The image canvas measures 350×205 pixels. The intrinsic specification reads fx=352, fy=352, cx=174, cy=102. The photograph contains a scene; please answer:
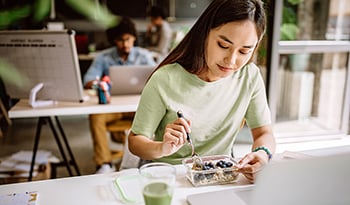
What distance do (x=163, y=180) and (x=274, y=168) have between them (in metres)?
0.27

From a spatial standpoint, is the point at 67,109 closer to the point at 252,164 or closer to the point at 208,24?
the point at 208,24

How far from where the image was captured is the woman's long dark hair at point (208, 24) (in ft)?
3.74

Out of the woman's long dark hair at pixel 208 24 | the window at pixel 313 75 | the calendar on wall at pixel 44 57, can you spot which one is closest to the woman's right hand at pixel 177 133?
the woman's long dark hair at pixel 208 24

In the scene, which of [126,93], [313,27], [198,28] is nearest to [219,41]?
[198,28]

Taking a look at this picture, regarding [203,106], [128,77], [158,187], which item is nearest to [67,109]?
[128,77]

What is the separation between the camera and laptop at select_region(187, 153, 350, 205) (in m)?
0.63

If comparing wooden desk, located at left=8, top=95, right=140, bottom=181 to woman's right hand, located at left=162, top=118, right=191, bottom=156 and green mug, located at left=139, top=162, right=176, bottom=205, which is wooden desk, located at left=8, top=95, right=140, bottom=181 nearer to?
woman's right hand, located at left=162, top=118, right=191, bottom=156

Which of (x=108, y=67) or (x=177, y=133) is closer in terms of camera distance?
(x=177, y=133)

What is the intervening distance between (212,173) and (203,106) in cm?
35

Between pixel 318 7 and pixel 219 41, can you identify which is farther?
pixel 318 7

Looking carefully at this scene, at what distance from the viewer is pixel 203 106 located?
130cm

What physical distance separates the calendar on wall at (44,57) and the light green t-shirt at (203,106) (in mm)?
845

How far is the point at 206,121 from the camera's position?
130 centimetres

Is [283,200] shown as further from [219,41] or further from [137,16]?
[137,16]
